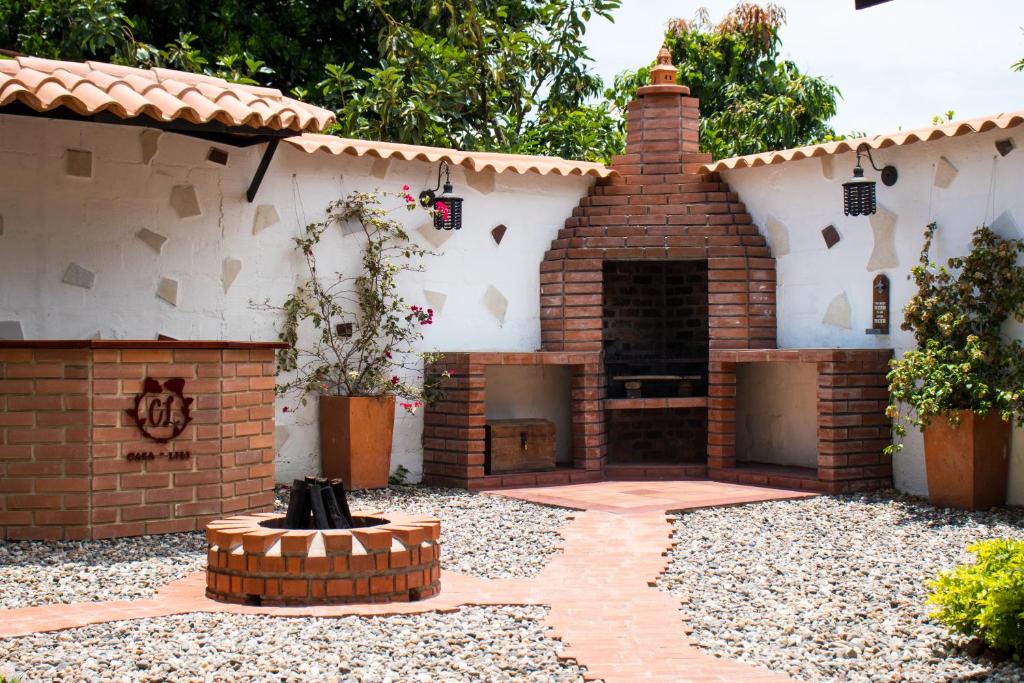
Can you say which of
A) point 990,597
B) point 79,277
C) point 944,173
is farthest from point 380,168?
point 990,597

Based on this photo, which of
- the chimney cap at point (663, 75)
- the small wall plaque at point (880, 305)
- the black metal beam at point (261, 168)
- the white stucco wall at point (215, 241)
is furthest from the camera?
the chimney cap at point (663, 75)

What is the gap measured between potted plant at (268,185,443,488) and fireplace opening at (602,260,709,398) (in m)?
2.15

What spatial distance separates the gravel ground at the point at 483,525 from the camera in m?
6.16

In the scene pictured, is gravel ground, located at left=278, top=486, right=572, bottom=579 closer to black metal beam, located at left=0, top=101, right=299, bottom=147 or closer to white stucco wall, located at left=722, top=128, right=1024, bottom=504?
black metal beam, located at left=0, top=101, right=299, bottom=147

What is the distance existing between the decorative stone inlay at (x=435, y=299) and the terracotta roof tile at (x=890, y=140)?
8.20 ft

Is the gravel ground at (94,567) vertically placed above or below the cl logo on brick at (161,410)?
below

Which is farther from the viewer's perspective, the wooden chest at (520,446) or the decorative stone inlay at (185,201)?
the wooden chest at (520,446)

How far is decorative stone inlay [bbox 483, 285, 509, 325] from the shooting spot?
970cm

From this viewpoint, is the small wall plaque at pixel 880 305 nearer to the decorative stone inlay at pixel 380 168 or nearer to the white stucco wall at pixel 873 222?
the white stucco wall at pixel 873 222

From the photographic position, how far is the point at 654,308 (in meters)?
10.9

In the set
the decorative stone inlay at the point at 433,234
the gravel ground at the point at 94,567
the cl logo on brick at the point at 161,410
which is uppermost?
the decorative stone inlay at the point at 433,234

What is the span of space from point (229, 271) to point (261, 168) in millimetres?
773

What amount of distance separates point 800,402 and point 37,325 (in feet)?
19.0

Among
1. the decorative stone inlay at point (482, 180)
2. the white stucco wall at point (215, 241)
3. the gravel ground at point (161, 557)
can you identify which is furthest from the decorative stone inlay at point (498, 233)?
the gravel ground at point (161, 557)
